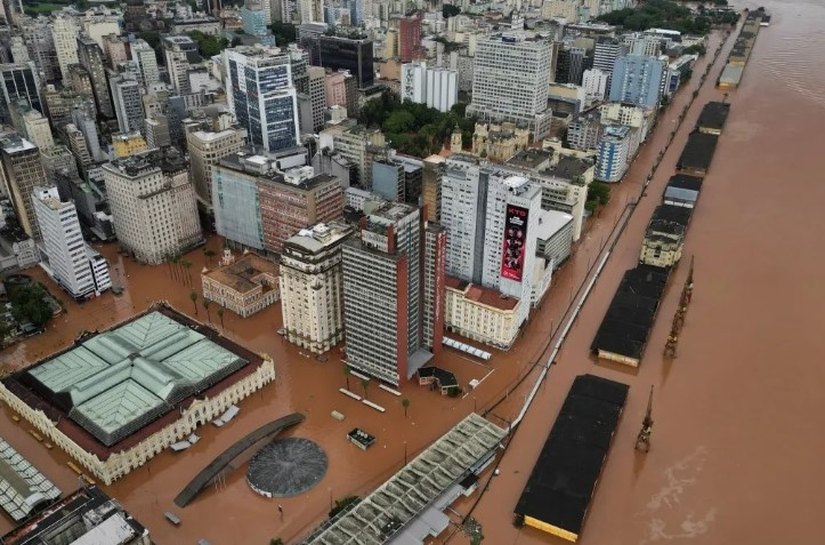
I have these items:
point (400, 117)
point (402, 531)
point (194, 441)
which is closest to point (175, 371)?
point (194, 441)

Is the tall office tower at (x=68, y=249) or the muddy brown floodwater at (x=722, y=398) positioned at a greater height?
the tall office tower at (x=68, y=249)

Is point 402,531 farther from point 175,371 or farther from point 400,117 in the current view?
point 400,117

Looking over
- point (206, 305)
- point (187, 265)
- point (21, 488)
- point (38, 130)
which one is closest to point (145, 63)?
point (38, 130)

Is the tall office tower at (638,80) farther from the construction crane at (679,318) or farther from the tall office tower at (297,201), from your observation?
the tall office tower at (297,201)

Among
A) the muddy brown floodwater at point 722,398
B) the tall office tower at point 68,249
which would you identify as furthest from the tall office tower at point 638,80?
the tall office tower at point 68,249

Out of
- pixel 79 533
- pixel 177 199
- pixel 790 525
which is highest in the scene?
pixel 177 199

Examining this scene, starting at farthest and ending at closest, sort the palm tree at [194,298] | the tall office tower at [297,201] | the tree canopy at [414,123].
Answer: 1. the tree canopy at [414,123]
2. the tall office tower at [297,201]
3. the palm tree at [194,298]
